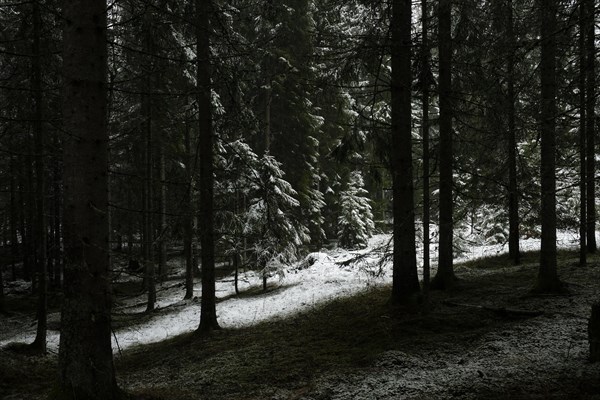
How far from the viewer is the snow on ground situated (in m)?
14.1

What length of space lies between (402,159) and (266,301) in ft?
30.2

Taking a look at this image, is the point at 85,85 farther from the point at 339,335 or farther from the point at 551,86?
the point at 551,86

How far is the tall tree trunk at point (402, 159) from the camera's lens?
9.86 meters

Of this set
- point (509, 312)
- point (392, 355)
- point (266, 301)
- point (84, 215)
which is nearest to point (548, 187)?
point (509, 312)

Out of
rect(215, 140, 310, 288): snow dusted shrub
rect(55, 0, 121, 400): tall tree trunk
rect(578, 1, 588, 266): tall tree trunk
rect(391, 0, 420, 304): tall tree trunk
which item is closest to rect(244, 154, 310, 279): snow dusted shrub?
rect(215, 140, 310, 288): snow dusted shrub

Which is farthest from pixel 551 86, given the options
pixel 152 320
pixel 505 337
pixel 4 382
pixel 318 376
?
pixel 152 320

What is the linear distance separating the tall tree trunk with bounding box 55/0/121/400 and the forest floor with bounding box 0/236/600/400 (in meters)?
1.17

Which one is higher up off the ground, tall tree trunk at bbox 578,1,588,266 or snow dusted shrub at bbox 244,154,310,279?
tall tree trunk at bbox 578,1,588,266

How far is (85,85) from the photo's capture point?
15.4 ft

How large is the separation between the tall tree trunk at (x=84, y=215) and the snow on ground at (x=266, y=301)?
745 cm

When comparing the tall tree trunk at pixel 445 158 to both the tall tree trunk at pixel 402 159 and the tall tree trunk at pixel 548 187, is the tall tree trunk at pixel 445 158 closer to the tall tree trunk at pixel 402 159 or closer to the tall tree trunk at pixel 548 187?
the tall tree trunk at pixel 402 159

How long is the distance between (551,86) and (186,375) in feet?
33.2

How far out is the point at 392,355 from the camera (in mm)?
7086

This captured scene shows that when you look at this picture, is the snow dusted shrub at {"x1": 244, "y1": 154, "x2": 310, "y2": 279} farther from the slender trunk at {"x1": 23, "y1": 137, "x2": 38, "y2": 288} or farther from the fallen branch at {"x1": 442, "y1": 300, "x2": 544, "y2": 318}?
the fallen branch at {"x1": 442, "y1": 300, "x2": 544, "y2": 318}
